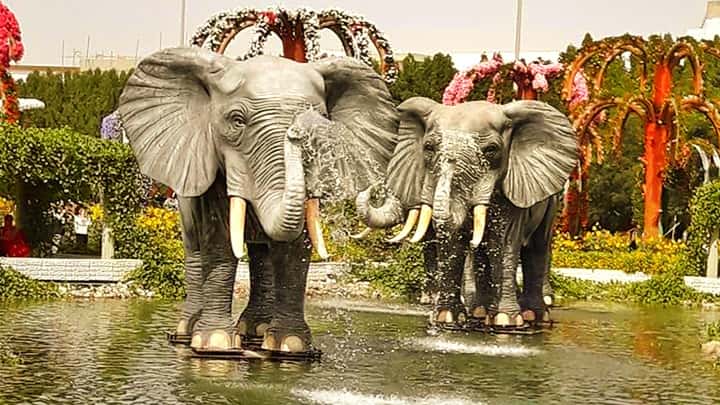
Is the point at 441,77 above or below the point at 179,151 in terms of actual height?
above

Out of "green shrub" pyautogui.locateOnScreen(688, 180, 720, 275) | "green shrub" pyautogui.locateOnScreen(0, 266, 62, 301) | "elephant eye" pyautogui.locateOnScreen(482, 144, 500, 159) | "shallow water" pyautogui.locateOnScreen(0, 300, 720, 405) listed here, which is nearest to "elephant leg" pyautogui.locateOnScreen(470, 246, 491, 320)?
"shallow water" pyautogui.locateOnScreen(0, 300, 720, 405)

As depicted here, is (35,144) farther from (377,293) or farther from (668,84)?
(668,84)

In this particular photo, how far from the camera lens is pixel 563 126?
14.8 meters

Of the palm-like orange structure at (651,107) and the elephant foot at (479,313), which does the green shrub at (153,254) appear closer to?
the elephant foot at (479,313)

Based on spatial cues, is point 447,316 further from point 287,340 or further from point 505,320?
point 287,340

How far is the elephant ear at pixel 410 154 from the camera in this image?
14508 mm

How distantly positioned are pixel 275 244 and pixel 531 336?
393 cm

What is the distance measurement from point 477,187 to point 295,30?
13.3m

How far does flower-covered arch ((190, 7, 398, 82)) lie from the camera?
85.3 feet

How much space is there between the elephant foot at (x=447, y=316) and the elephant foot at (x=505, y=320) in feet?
1.07

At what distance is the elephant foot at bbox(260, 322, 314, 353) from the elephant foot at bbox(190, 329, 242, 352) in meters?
0.29

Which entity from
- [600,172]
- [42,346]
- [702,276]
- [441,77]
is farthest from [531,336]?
[441,77]

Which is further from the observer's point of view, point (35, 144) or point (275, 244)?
point (35, 144)

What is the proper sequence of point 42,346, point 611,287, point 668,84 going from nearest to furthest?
point 42,346 → point 611,287 → point 668,84
